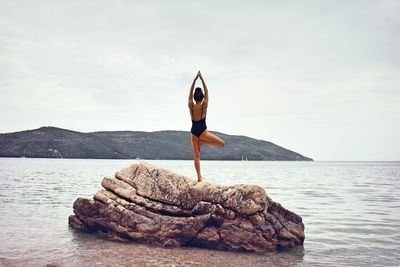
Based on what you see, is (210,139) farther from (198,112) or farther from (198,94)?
(198,94)

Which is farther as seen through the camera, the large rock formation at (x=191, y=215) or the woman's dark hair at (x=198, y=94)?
the woman's dark hair at (x=198, y=94)

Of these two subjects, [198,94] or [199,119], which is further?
[199,119]

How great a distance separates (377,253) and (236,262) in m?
5.65

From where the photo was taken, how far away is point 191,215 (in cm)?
1362

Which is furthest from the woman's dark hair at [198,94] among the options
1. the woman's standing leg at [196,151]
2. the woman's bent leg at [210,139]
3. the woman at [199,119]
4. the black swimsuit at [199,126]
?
the woman's standing leg at [196,151]

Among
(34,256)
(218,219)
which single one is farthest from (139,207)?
(34,256)

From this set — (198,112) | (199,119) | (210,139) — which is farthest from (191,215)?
(198,112)

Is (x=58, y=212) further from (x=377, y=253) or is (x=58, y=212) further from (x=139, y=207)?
(x=377, y=253)

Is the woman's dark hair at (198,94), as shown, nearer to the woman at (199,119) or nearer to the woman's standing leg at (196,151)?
the woman at (199,119)

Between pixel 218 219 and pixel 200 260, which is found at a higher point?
pixel 218 219

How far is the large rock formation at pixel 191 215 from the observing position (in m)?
13.1

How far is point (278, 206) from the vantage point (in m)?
14.1

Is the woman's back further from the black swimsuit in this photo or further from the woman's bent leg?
the woman's bent leg

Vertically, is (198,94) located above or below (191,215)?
above
